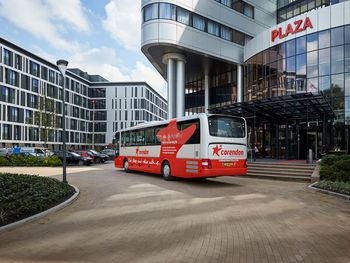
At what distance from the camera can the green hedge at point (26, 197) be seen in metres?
7.71

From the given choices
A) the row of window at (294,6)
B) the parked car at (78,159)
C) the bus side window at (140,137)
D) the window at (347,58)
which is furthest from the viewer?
the row of window at (294,6)

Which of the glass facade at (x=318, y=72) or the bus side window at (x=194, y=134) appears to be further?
the glass facade at (x=318, y=72)

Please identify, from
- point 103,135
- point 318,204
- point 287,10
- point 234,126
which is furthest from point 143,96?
point 318,204

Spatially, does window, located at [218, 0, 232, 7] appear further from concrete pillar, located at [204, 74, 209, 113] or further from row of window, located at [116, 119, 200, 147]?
row of window, located at [116, 119, 200, 147]

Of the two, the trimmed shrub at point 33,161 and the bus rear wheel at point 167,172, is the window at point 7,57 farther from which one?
the bus rear wheel at point 167,172

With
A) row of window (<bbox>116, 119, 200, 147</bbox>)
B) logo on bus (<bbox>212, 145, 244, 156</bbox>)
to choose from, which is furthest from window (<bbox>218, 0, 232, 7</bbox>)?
logo on bus (<bbox>212, 145, 244, 156</bbox>)

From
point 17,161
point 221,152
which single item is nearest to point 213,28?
point 17,161

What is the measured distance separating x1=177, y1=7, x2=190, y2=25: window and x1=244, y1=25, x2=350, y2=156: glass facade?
27.8 ft

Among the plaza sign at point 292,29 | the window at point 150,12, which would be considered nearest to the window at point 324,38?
the plaza sign at point 292,29

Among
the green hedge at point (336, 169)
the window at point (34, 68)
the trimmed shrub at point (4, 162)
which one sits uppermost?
the window at point (34, 68)

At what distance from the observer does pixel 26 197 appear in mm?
8875

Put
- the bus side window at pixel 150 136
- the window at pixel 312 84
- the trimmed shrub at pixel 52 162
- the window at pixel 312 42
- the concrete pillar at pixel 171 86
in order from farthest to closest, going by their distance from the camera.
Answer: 1. the concrete pillar at pixel 171 86
2. the trimmed shrub at pixel 52 162
3. the window at pixel 312 42
4. the window at pixel 312 84
5. the bus side window at pixel 150 136

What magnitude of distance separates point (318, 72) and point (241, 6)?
49.7 ft

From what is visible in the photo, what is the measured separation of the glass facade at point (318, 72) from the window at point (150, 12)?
11262 mm
